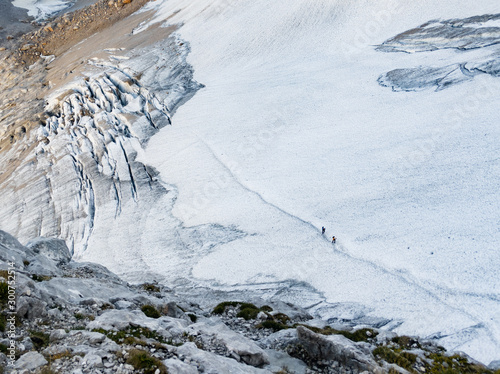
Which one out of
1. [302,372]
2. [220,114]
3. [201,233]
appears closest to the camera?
[302,372]

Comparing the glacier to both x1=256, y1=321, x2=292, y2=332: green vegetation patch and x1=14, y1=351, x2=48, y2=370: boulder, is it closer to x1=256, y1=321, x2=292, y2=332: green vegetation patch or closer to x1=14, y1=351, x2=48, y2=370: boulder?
x1=256, y1=321, x2=292, y2=332: green vegetation patch

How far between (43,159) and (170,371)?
50.5 m

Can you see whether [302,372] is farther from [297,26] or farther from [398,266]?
[297,26]

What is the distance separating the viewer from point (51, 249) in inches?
1021

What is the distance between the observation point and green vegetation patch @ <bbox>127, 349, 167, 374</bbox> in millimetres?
10797

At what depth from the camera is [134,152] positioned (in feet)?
162

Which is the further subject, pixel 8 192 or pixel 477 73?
pixel 8 192

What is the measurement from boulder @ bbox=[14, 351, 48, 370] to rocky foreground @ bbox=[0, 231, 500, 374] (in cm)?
3

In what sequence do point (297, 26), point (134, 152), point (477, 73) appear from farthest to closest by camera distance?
point (297, 26), point (134, 152), point (477, 73)

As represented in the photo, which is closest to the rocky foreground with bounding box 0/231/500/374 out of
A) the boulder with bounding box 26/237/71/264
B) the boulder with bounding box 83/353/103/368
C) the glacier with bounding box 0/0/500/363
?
the boulder with bounding box 83/353/103/368

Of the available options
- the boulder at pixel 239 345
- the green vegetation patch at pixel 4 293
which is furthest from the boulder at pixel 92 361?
the boulder at pixel 239 345

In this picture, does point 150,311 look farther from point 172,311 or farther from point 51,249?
point 51,249

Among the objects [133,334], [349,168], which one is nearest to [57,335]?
[133,334]

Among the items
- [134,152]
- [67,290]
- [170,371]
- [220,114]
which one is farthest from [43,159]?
[170,371]
